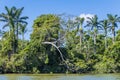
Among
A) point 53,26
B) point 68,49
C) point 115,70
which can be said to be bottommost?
point 115,70

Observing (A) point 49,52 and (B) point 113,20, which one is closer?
(A) point 49,52

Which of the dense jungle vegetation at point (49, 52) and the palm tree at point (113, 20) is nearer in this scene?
the dense jungle vegetation at point (49, 52)

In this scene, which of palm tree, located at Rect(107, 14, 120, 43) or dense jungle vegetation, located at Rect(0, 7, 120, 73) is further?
palm tree, located at Rect(107, 14, 120, 43)

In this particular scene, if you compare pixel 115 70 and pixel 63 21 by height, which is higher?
pixel 63 21

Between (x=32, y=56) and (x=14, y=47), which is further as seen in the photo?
(x=14, y=47)

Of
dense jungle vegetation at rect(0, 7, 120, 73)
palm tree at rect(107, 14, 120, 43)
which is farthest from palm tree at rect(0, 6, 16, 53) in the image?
palm tree at rect(107, 14, 120, 43)

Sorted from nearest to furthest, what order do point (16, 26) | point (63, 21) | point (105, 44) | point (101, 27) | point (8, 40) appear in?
1. point (63, 21)
2. point (8, 40)
3. point (16, 26)
4. point (105, 44)
5. point (101, 27)

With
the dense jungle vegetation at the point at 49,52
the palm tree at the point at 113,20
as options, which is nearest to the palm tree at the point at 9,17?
the dense jungle vegetation at the point at 49,52

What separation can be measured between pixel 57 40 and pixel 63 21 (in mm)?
3379

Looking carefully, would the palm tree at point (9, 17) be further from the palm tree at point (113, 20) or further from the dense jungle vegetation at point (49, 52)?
the palm tree at point (113, 20)

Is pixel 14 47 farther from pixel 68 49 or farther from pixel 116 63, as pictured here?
pixel 116 63

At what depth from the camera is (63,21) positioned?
52625mm

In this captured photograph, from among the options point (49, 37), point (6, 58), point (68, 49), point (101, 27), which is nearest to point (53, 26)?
point (49, 37)

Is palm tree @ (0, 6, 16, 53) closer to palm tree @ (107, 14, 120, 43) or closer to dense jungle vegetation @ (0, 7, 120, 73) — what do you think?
dense jungle vegetation @ (0, 7, 120, 73)
